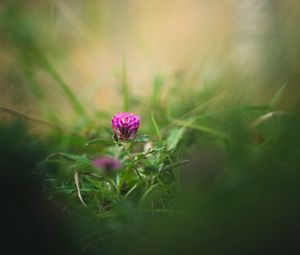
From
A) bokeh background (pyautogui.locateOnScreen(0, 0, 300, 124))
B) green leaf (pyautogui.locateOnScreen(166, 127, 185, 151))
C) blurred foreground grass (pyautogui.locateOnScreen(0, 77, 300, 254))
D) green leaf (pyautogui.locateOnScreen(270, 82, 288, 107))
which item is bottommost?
blurred foreground grass (pyautogui.locateOnScreen(0, 77, 300, 254))

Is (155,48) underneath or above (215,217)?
above

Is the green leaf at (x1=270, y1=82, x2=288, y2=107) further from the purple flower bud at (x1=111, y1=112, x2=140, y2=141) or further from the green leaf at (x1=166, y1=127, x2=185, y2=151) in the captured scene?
the purple flower bud at (x1=111, y1=112, x2=140, y2=141)

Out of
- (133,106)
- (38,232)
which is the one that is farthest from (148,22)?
(38,232)

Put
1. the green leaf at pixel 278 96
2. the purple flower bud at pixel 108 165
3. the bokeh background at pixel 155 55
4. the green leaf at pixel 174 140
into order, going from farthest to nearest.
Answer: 1. the bokeh background at pixel 155 55
2. the green leaf at pixel 278 96
3. the green leaf at pixel 174 140
4. the purple flower bud at pixel 108 165

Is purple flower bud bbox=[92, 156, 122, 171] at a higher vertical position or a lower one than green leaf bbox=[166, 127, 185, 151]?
lower

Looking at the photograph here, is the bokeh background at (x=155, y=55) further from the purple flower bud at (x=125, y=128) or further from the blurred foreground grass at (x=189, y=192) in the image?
the purple flower bud at (x=125, y=128)

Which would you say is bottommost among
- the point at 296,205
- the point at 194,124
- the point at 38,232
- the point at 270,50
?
the point at 296,205

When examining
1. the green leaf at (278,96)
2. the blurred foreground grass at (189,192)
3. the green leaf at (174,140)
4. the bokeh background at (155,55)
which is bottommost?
the blurred foreground grass at (189,192)

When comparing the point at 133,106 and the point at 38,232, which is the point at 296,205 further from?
the point at 133,106

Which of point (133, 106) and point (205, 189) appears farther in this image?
point (133, 106)

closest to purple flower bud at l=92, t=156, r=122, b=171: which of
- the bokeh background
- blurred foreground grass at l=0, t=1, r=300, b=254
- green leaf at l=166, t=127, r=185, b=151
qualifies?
blurred foreground grass at l=0, t=1, r=300, b=254

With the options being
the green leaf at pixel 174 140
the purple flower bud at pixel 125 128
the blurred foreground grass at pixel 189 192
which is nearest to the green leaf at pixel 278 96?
the blurred foreground grass at pixel 189 192
